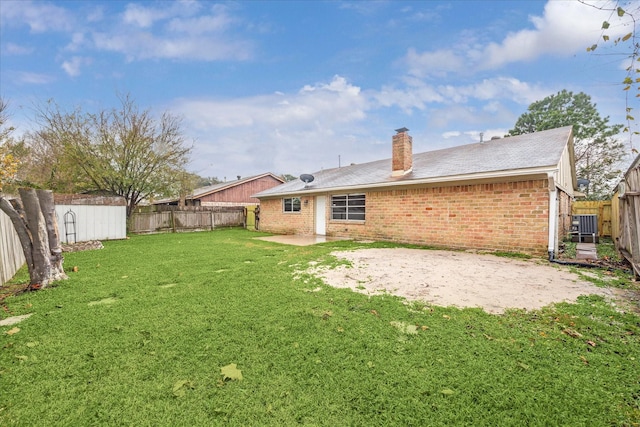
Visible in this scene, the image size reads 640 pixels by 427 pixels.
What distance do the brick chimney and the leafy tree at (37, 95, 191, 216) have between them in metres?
12.8

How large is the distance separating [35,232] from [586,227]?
15.3 meters

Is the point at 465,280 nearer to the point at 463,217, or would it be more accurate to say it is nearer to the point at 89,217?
the point at 463,217

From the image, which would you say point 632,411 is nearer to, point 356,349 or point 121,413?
point 356,349

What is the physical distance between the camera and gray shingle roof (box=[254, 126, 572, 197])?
290 inches

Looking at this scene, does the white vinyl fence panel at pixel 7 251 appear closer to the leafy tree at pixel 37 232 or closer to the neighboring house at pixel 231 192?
the leafy tree at pixel 37 232

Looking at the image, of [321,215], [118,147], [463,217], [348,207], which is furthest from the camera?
[118,147]

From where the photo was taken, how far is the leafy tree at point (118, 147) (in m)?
13.5

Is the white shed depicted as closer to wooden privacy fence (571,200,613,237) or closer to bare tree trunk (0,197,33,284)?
bare tree trunk (0,197,33,284)

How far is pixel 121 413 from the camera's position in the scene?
1.72 metres

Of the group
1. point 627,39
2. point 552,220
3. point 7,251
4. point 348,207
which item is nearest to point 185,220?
point 348,207

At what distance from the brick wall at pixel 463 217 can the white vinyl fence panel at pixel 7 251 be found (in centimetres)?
981

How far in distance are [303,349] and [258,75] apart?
13614mm

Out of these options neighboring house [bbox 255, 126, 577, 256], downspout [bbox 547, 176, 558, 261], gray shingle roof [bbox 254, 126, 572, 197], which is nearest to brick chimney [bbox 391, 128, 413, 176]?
neighboring house [bbox 255, 126, 577, 256]

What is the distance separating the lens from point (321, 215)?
12906 millimetres
